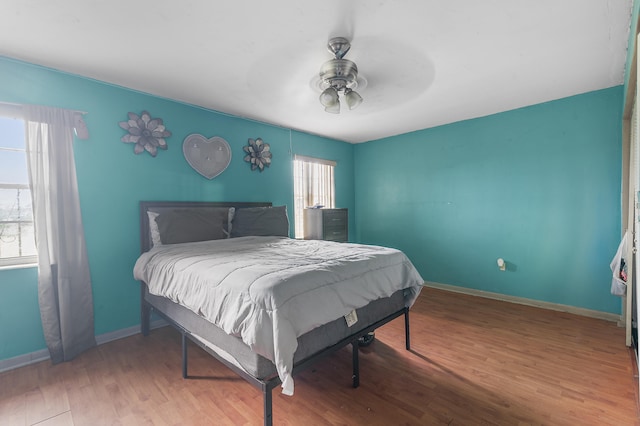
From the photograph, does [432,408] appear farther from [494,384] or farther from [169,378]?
[169,378]

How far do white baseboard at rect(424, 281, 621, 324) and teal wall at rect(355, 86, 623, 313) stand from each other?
0.06 m

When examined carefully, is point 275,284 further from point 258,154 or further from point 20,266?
point 258,154

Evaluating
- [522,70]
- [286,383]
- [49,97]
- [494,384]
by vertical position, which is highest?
[522,70]

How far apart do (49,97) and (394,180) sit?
13.9 feet

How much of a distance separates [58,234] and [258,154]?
221 cm

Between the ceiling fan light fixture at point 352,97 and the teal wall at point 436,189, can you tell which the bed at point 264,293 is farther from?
the ceiling fan light fixture at point 352,97

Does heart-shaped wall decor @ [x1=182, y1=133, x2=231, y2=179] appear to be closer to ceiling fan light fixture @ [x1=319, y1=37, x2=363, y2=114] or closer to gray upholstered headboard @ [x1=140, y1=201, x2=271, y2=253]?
gray upholstered headboard @ [x1=140, y1=201, x2=271, y2=253]

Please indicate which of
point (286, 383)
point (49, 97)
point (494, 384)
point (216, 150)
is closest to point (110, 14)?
point (49, 97)

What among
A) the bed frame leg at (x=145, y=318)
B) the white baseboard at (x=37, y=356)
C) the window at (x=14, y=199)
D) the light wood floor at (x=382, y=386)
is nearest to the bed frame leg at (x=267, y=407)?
the light wood floor at (x=382, y=386)

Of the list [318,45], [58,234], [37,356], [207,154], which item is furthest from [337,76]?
[37,356]

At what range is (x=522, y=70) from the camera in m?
2.51

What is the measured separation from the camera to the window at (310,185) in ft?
14.5

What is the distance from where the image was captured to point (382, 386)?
6.24ft

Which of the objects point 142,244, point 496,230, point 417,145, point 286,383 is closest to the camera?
point 286,383
